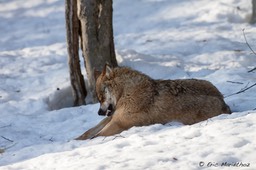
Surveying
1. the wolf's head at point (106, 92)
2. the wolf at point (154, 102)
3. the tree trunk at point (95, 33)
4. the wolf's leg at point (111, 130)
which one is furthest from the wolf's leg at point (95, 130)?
the tree trunk at point (95, 33)

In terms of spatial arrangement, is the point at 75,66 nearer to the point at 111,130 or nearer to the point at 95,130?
the point at 95,130

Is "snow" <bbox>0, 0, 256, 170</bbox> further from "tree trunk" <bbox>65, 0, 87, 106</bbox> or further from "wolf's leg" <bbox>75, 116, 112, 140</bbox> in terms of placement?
"tree trunk" <bbox>65, 0, 87, 106</bbox>

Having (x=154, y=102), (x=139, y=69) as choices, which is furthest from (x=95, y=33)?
(x=154, y=102)

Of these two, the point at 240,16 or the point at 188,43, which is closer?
the point at 188,43

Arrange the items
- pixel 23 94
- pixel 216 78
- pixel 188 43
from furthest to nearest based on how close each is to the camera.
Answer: pixel 188 43
pixel 23 94
pixel 216 78

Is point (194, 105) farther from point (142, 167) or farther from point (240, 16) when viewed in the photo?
point (240, 16)

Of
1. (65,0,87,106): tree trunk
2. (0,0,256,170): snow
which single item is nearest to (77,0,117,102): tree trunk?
(65,0,87,106): tree trunk

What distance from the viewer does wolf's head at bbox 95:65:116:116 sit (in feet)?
27.5

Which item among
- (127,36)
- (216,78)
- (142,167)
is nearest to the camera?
(142,167)

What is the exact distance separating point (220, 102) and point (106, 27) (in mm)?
3794

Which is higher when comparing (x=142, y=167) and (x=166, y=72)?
(x=142, y=167)

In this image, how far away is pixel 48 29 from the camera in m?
16.8

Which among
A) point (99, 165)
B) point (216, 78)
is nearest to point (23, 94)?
point (216, 78)

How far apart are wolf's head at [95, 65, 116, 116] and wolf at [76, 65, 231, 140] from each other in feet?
0.05
